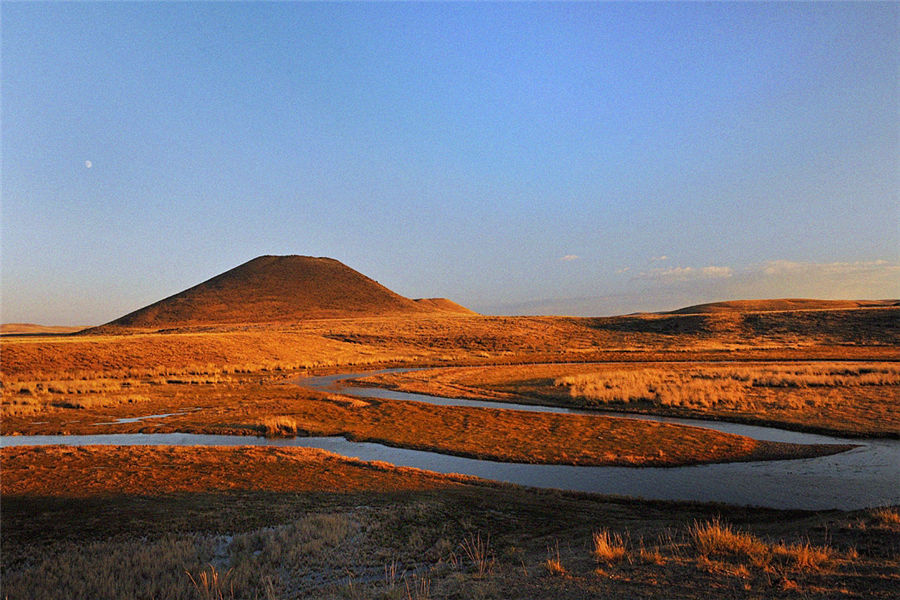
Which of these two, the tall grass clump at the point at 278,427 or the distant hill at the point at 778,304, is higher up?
the distant hill at the point at 778,304

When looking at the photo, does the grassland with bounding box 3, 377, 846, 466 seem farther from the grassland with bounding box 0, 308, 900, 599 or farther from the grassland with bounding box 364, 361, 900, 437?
the grassland with bounding box 364, 361, 900, 437

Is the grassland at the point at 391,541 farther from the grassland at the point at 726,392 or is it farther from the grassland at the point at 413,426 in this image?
the grassland at the point at 726,392

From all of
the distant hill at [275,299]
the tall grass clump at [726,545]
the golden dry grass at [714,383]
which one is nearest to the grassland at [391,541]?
the tall grass clump at [726,545]

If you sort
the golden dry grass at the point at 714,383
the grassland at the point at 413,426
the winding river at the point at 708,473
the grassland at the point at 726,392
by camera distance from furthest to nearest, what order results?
1. the golden dry grass at the point at 714,383
2. the grassland at the point at 726,392
3. the grassland at the point at 413,426
4. the winding river at the point at 708,473

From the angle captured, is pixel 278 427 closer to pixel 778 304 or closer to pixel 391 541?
pixel 391 541

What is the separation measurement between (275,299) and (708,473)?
153m

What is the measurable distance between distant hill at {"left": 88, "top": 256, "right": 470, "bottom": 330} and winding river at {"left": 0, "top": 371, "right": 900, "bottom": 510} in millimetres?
109027

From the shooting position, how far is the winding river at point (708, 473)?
13.2 metres

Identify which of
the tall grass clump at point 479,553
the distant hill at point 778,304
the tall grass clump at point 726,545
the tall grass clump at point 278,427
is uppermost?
the distant hill at point 778,304

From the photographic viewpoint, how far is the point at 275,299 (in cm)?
15362

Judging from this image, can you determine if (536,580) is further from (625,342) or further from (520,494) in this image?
(625,342)

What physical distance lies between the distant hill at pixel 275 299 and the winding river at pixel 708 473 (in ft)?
358

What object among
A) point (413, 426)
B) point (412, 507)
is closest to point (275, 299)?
point (413, 426)

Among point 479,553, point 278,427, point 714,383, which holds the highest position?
point 479,553
